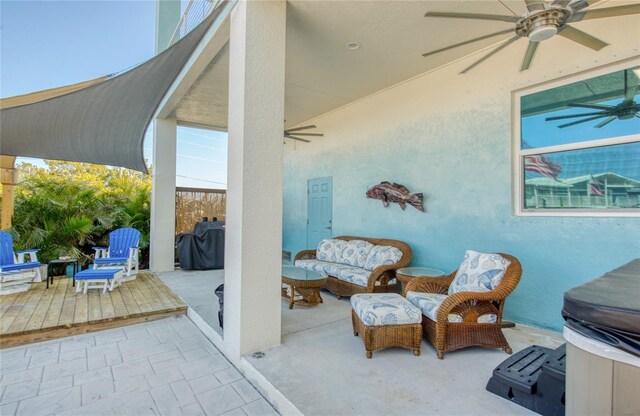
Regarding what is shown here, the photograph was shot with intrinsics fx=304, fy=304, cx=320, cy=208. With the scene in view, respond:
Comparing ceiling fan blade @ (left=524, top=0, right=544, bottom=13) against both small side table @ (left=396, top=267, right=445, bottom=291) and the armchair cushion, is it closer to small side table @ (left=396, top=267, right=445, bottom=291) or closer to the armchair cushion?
small side table @ (left=396, top=267, right=445, bottom=291)

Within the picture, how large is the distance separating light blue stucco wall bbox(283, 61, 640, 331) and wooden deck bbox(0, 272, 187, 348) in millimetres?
3758

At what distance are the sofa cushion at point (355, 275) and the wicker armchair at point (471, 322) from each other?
1576mm

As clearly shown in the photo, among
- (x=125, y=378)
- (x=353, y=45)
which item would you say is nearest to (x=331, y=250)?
A: (x=353, y=45)

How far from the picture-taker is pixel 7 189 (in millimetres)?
5852

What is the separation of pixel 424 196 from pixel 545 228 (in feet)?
5.52

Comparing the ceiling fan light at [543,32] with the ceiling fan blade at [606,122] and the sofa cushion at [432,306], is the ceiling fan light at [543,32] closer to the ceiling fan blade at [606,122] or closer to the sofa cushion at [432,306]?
the ceiling fan blade at [606,122]

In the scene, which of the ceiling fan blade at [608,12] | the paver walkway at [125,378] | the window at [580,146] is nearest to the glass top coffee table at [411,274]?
the window at [580,146]

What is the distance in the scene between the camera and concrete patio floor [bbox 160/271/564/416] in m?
2.16

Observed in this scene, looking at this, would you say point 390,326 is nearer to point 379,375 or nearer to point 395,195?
point 379,375

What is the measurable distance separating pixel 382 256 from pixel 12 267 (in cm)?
603

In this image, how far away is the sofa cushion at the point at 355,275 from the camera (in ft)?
15.1

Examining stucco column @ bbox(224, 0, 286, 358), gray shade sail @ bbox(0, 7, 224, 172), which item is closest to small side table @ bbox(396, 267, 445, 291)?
stucco column @ bbox(224, 0, 286, 358)

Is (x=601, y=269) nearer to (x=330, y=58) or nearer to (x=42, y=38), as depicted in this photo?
(x=330, y=58)

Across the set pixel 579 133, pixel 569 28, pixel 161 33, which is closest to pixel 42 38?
pixel 161 33
